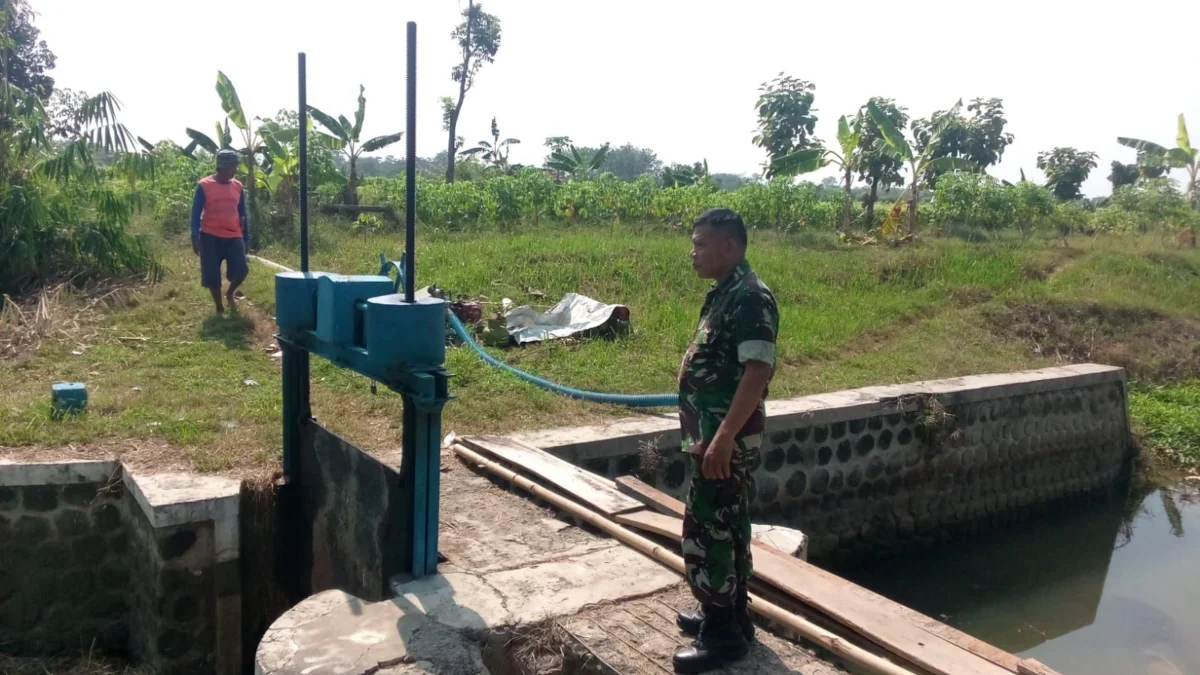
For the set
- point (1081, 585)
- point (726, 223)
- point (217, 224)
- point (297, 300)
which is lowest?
point (1081, 585)

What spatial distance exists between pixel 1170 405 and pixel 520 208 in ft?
36.8

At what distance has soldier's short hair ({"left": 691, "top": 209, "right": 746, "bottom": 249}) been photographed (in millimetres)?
2971

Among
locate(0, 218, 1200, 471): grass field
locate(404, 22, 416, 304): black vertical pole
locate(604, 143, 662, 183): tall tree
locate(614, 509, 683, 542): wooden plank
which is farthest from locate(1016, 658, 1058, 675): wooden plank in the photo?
locate(604, 143, 662, 183): tall tree

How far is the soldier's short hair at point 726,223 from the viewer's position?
297 cm

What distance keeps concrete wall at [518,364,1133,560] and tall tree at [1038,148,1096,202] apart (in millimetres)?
24872

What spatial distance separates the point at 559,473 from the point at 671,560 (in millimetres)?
1163

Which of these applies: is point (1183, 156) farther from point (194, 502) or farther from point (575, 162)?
point (194, 502)

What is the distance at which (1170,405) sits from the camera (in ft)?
34.9

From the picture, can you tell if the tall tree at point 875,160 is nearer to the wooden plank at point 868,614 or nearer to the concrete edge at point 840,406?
the concrete edge at point 840,406

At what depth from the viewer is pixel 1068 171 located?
31.7 metres

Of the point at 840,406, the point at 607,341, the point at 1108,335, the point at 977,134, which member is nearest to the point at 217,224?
the point at 607,341

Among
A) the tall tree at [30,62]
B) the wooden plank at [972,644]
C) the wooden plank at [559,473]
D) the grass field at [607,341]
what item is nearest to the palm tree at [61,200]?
the grass field at [607,341]

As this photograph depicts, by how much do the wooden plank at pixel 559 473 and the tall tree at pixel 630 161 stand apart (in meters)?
63.6

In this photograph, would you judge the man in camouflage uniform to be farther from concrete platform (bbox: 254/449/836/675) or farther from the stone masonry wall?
the stone masonry wall
